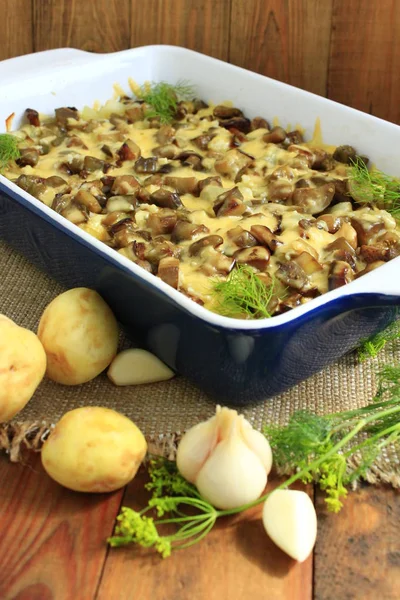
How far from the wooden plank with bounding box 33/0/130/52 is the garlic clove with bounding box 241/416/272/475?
6.49ft

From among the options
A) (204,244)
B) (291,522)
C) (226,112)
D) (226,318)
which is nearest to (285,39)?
(226,112)

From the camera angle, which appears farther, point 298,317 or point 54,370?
point 54,370

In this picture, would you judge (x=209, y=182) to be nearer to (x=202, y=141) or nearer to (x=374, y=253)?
(x=202, y=141)

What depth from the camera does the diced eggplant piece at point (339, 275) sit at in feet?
6.57

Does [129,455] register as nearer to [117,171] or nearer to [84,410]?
[84,410]

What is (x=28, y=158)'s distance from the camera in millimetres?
2553

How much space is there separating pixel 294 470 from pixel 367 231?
720 millimetres

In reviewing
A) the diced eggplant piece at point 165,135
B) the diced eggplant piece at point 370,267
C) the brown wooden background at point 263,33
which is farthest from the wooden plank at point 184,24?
the diced eggplant piece at point 370,267

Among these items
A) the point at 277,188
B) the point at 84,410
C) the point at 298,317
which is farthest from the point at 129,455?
the point at 277,188

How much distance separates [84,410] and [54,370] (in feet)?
0.89

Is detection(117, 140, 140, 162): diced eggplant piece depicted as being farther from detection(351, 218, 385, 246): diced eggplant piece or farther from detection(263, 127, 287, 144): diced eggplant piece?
detection(351, 218, 385, 246): diced eggplant piece

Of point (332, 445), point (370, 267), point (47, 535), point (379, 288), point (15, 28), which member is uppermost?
point (15, 28)

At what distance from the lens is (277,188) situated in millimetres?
2393

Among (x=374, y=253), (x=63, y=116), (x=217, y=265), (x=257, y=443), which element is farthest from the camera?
(x=63, y=116)
